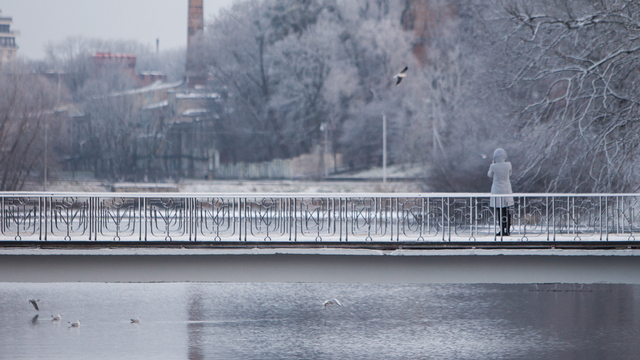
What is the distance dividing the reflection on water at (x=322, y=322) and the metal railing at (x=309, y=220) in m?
1.29

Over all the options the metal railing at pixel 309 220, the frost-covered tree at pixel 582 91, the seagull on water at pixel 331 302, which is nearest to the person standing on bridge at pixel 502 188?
the metal railing at pixel 309 220

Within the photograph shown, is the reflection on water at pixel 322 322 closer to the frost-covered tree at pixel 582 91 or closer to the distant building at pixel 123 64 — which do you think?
the frost-covered tree at pixel 582 91

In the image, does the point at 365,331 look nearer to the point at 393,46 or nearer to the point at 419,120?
the point at 419,120

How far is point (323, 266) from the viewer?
11.4m

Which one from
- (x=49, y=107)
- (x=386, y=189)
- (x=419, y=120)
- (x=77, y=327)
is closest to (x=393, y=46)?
(x=419, y=120)

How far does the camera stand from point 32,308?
12.0 m

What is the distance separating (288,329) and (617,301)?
645cm

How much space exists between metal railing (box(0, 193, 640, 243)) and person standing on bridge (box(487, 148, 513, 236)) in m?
0.12

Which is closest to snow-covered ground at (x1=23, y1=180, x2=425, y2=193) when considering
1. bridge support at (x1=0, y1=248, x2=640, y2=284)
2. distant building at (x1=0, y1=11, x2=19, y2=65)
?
bridge support at (x1=0, y1=248, x2=640, y2=284)

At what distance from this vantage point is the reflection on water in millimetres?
8648

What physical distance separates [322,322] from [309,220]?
2813mm

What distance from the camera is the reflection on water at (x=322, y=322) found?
8.65m

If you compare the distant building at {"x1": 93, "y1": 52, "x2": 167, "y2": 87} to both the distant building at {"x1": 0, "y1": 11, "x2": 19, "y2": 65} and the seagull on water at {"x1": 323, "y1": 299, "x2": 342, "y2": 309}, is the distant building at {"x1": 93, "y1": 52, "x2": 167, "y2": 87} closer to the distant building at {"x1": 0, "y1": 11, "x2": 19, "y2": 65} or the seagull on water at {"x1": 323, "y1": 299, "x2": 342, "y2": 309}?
the distant building at {"x1": 0, "y1": 11, "x2": 19, "y2": 65}

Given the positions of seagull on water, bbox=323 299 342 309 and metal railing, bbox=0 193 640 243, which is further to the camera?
metal railing, bbox=0 193 640 243
